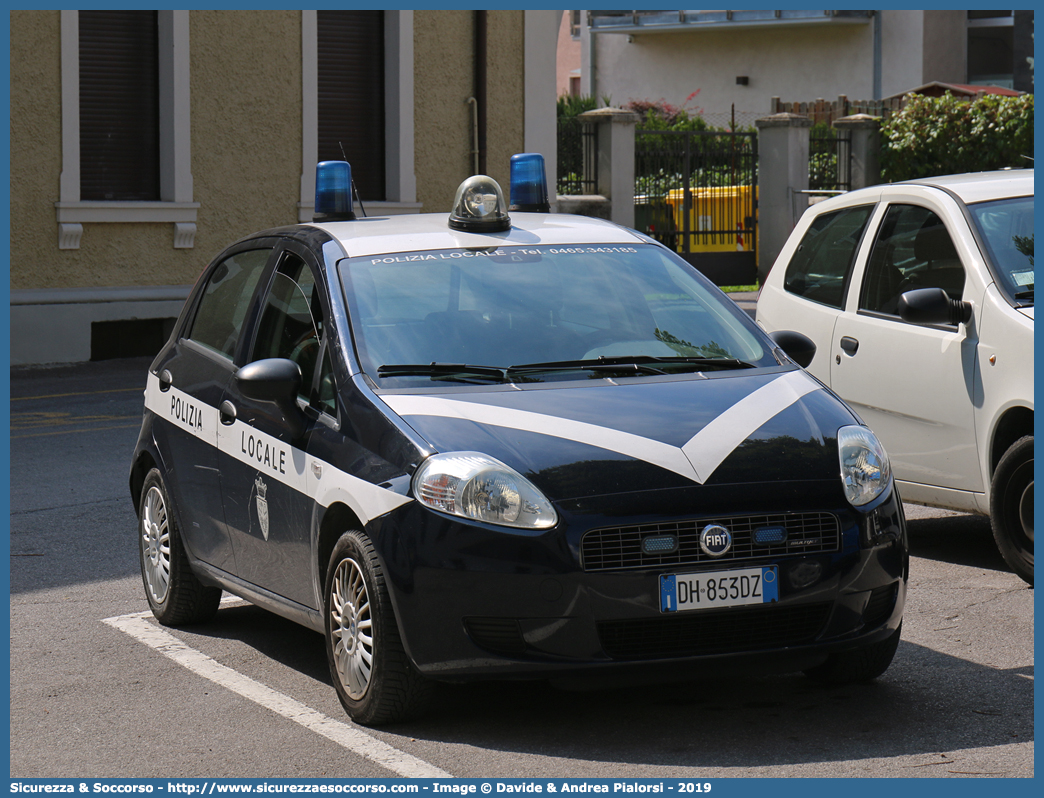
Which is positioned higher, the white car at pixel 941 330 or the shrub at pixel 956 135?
the shrub at pixel 956 135

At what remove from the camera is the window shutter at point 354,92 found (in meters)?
19.0

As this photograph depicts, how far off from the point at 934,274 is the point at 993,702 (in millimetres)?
2690

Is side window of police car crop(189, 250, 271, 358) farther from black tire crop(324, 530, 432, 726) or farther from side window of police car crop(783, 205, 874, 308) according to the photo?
side window of police car crop(783, 205, 874, 308)

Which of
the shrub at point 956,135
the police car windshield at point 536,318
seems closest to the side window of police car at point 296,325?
the police car windshield at point 536,318

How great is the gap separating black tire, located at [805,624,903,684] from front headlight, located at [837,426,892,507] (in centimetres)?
51

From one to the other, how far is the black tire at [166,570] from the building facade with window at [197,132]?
34.7 feet

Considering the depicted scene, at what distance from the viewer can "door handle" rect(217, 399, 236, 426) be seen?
5.48m

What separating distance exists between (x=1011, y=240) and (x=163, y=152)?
41.0ft

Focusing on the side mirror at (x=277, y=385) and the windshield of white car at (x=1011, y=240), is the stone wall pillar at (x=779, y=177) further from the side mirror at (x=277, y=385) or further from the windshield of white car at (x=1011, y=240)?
the side mirror at (x=277, y=385)

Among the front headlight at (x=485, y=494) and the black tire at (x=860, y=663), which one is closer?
the front headlight at (x=485, y=494)

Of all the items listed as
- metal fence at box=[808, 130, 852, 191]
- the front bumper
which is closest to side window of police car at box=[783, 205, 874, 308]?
the front bumper

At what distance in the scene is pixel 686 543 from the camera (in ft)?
14.1

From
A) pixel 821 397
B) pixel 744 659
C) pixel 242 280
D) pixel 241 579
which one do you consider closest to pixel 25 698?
pixel 241 579

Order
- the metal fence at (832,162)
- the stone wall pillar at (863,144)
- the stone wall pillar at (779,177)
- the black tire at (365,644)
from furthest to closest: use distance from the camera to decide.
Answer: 1. the metal fence at (832,162)
2. the stone wall pillar at (863,144)
3. the stone wall pillar at (779,177)
4. the black tire at (365,644)
